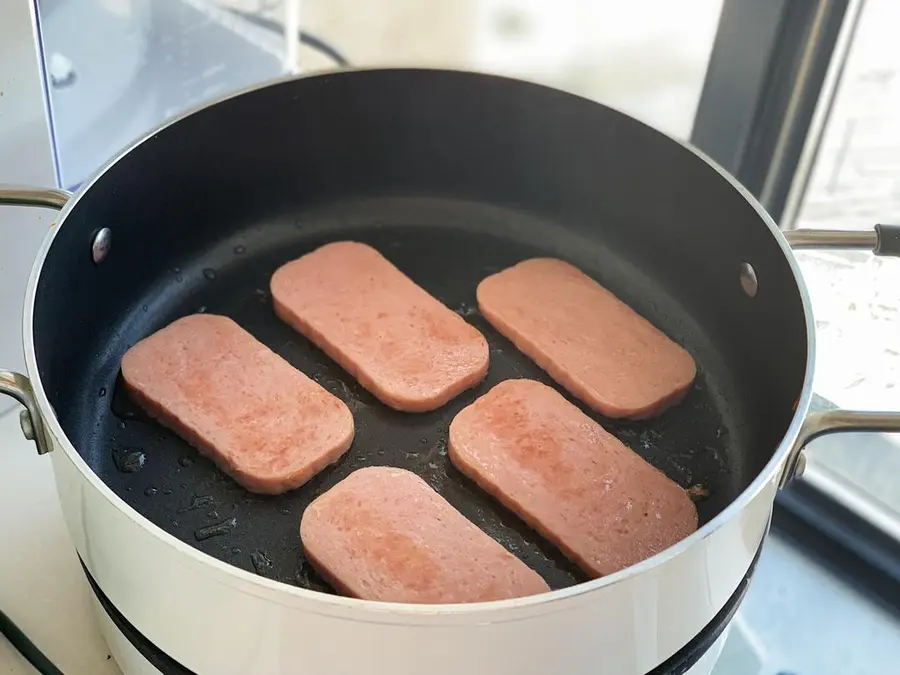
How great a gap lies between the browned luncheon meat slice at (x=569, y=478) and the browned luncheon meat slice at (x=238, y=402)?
5.3 inches

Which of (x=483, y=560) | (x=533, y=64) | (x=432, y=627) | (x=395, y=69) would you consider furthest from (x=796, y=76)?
(x=432, y=627)

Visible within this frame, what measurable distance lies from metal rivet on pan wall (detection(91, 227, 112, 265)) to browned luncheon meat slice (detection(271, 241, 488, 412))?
178mm

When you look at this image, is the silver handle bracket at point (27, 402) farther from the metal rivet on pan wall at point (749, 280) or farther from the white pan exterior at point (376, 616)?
the metal rivet on pan wall at point (749, 280)

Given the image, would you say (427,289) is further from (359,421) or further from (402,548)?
(402,548)

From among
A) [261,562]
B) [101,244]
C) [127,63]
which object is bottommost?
[261,562]

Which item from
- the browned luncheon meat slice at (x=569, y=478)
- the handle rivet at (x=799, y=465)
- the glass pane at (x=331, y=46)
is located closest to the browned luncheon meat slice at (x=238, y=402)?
the browned luncheon meat slice at (x=569, y=478)

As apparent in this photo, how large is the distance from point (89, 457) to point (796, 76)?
90 centimetres

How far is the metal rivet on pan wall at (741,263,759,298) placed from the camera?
104cm

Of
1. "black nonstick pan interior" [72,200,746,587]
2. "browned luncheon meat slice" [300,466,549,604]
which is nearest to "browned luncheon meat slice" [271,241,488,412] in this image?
"black nonstick pan interior" [72,200,746,587]

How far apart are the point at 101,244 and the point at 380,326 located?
11.6 inches

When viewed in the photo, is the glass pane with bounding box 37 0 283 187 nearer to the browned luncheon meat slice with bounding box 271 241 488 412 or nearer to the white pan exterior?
the browned luncheon meat slice with bounding box 271 241 488 412

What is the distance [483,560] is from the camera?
2.77 ft

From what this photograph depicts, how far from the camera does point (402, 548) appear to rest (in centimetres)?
85

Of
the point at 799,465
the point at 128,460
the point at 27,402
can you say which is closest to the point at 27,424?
the point at 27,402
